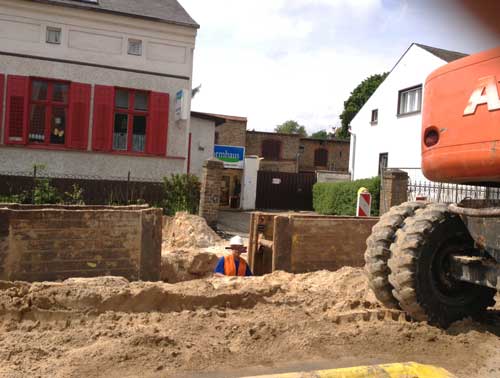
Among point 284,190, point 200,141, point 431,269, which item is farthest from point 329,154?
point 431,269

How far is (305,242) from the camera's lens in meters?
8.41

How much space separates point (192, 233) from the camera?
1351 cm

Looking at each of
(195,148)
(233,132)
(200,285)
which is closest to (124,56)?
(195,148)

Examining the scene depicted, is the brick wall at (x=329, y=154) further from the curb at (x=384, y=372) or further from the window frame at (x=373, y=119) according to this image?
the curb at (x=384, y=372)

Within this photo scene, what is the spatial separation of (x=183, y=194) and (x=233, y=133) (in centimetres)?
2020

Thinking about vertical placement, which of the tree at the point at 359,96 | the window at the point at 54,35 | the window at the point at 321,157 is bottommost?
the window at the point at 321,157

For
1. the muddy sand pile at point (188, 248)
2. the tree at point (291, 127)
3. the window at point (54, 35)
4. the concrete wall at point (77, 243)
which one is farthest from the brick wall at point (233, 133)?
the tree at point (291, 127)

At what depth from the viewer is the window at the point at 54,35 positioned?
17014mm

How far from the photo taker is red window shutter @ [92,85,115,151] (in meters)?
17.5

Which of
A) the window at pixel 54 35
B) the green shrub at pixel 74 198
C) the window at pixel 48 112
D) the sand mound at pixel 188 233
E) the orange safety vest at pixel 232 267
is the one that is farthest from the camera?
the window at pixel 54 35

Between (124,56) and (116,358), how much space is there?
614 inches

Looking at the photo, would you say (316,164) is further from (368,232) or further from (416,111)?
Result: (368,232)

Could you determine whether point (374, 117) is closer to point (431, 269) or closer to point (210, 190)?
point (210, 190)

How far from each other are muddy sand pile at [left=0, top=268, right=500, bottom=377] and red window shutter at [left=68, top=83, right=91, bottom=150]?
41.7 ft
